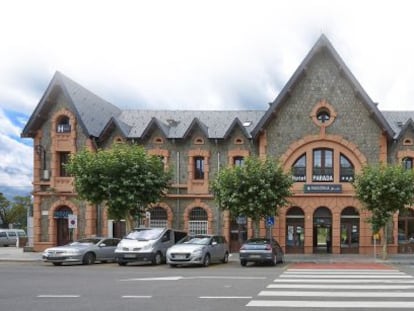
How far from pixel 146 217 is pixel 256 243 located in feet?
34.6

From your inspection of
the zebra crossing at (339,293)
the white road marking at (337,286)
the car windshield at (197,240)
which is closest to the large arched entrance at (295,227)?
the car windshield at (197,240)

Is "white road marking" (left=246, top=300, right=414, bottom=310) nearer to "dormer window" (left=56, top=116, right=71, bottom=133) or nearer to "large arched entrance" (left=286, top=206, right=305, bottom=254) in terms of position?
"large arched entrance" (left=286, top=206, right=305, bottom=254)

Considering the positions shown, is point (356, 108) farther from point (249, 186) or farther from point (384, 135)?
point (249, 186)

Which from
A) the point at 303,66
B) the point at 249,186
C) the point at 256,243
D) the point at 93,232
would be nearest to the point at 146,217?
the point at 93,232

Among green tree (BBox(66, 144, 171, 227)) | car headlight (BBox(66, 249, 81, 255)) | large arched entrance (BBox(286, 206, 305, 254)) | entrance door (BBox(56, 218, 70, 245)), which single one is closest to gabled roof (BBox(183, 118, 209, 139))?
green tree (BBox(66, 144, 171, 227))

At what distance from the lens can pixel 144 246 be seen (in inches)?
1009

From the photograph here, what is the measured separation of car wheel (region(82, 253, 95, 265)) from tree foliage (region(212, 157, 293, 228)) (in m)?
8.06

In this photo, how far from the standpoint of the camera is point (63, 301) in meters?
12.6

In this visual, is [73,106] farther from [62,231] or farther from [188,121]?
[62,231]

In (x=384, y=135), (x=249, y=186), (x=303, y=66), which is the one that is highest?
(x=303, y=66)

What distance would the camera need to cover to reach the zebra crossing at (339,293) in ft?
39.1

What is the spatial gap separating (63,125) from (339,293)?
27377mm

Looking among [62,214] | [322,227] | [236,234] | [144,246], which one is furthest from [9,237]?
[144,246]

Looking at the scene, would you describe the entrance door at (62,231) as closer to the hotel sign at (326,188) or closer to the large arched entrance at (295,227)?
the large arched entrance at (295,227)
